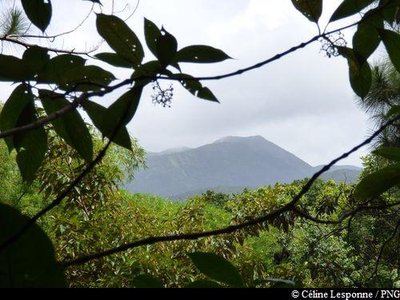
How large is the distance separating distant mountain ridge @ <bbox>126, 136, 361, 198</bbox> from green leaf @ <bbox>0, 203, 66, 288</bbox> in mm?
115709

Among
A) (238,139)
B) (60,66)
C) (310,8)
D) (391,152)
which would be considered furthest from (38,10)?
(238,139)

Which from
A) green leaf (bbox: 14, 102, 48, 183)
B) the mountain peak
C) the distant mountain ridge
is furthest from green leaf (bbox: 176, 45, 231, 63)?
the mountain peak

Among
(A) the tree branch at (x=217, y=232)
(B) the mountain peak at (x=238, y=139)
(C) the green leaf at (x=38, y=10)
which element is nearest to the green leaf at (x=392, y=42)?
(A) the tree branch at (x=217, y=232)

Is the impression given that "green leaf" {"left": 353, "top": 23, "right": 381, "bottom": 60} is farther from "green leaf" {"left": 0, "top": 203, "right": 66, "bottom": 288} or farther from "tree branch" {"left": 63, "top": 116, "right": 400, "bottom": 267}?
"green leaf" {"left": 0, "top": 203, "right": 66, "bottom": 288}

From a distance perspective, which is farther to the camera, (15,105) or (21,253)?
(15,105)

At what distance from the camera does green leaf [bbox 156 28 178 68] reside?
29cm

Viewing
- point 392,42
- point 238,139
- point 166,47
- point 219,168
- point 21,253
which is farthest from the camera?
point 238,139

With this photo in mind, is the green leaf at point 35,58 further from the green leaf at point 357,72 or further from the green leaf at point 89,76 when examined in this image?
the green leaf at point 357,72

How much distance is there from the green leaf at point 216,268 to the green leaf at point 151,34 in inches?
5.1

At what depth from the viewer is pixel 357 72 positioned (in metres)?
0.43

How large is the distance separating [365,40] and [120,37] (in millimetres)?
200

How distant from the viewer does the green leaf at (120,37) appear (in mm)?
323

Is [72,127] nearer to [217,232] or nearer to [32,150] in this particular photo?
[32,150]

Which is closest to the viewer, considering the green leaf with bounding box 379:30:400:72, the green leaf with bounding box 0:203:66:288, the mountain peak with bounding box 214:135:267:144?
the green leaf with bounding box 0:203:66:288
